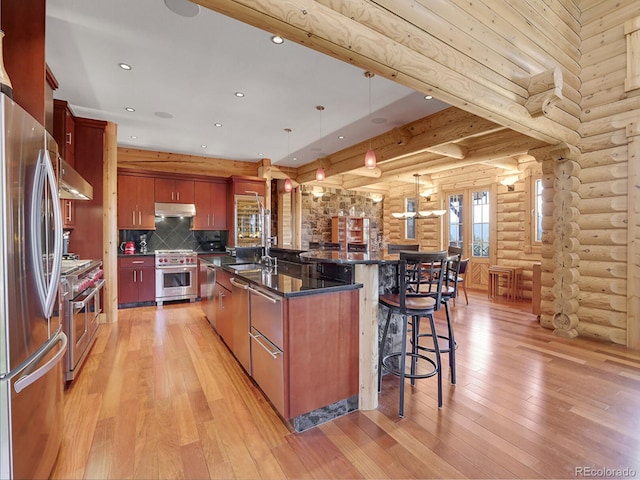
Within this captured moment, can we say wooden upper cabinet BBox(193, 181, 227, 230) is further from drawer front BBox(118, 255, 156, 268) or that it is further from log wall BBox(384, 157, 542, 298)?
log wall BBox(384, 157, 542, 298)

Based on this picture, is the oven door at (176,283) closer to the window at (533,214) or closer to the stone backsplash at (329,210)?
the stone backsplash at (329,210)

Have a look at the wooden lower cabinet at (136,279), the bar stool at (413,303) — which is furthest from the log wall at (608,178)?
the wooden lower cabinet at (136,279)

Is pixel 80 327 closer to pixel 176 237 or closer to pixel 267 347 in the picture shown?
pixel 267 347

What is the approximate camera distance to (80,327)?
2873 millimetres

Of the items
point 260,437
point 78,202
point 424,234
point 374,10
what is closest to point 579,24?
point 374,10

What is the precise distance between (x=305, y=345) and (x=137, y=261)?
182 inches

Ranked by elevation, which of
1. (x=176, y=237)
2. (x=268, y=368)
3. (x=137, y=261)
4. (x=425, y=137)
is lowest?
(x=268, y=368)

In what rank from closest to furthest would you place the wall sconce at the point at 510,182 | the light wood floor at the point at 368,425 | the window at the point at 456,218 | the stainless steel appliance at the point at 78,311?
the light wood floor at the point at 368,425
the stainless steel appliance at the point at 78,311
the wall sconce at the point at 510,182
the window at the point at 456,218

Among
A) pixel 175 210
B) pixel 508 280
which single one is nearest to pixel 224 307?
pixel 175 210

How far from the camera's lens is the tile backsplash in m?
5.88

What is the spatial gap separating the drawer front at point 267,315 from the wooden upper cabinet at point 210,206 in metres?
4.22

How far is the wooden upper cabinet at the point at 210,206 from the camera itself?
20.0 feet

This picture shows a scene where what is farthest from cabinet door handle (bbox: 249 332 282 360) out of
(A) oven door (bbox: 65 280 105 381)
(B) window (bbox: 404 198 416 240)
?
(B) window (bbox: 404 198 416 240)

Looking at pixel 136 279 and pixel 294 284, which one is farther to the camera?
pixel 136 279
